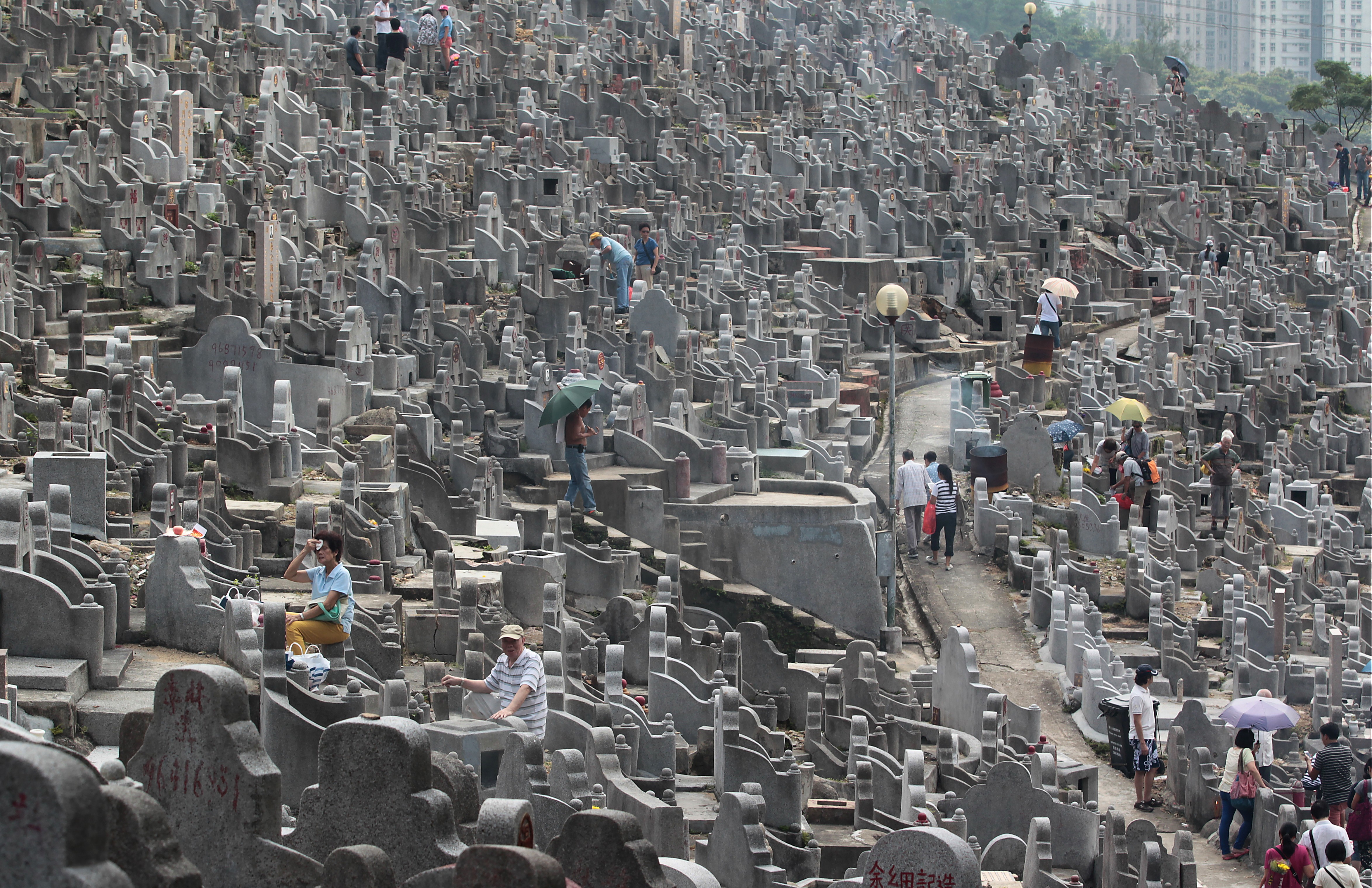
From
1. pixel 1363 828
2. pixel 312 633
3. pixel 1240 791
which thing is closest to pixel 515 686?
pixel 312 633

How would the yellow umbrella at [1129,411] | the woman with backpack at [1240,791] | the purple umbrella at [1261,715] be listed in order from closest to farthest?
1. the woman with backpack at [1240,791]
2. the purple umbrella at [1261,715]
3. the yellow umbrella at [1129,411]

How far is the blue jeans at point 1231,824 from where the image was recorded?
58.0ft

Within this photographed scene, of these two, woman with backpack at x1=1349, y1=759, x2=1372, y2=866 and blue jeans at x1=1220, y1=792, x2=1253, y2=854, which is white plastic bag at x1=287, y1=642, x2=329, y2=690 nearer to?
blue jeans at x1=1220, y1=792, x2=1253, y2=854

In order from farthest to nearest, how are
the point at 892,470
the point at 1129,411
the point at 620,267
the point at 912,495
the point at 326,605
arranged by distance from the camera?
the point at 620,267, the point at 1129,411, the point at 912,495, the point at 892,470, the point at 326,605

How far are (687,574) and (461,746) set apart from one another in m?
13.2

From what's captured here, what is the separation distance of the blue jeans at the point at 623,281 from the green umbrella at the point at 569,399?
8.47 metres

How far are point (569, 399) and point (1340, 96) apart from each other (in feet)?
211

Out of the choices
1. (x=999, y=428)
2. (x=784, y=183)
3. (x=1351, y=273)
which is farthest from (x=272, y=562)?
(x=1351, y=273)

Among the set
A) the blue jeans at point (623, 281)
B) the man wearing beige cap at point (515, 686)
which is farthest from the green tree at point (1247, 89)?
the man wearing beige cap at point (515, 686)

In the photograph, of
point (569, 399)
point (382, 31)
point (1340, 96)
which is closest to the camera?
point (569, 399)

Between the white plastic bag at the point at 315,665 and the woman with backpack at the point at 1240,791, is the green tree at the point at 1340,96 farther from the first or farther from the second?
the white plastic bag at the point at 315,665

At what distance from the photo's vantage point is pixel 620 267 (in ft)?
115

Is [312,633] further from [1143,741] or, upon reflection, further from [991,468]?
[991,468]

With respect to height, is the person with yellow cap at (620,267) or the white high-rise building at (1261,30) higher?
the white high-rise building at (1261,30)
